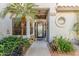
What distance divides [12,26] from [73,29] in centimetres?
102

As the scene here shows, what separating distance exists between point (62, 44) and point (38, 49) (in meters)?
0.41

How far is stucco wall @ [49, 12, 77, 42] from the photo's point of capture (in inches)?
182

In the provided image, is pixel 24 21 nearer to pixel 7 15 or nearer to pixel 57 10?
pixel 7 15

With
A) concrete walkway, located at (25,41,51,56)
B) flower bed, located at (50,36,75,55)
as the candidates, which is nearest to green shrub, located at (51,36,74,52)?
flower bed, located at (50,36,75,55)

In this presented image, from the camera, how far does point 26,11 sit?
15.3 feet

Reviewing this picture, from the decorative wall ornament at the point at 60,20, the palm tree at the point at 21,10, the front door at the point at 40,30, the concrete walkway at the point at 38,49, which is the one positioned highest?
the palm tree at the point at 21,10

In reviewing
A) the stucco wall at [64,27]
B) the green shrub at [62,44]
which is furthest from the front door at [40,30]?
the green shrub at [62,44]

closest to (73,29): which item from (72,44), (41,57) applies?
(72,44)

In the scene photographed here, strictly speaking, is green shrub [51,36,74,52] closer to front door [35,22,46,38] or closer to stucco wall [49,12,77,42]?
stucco wall [49,12,77,42]

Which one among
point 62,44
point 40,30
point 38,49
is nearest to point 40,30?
point 40,30

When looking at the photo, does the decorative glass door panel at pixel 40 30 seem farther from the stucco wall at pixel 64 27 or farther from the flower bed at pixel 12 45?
the flower bed at pixel 12 45

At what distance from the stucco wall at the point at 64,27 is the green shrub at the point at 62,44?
0.23ft

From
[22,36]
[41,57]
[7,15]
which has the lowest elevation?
[41,57]

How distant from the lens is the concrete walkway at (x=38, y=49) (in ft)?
15.3
